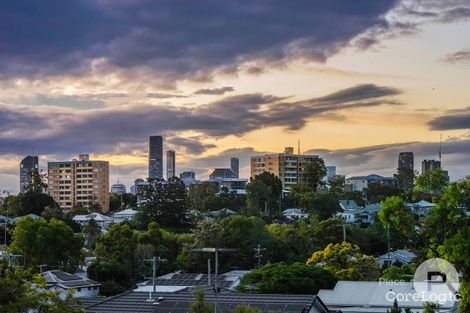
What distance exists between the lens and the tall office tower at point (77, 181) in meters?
132

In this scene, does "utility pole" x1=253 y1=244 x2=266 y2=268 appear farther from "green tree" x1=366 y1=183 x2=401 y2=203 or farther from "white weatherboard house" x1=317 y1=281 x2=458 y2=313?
"green tree" x1=366 y1=183 x2=401 y2=203

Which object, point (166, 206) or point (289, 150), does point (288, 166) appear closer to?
point (289, 150)

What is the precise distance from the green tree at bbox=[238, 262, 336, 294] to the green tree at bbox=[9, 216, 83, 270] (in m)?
15.3

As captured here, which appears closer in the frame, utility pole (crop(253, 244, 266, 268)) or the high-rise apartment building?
utility pole (crop(253, 244, 266, 268))

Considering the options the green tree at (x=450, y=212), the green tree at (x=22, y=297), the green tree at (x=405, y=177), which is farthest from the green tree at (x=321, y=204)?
the green tree at (x=22, y=297)

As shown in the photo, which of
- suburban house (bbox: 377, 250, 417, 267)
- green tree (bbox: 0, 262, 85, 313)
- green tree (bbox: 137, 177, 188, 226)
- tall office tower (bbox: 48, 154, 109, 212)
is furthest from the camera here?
tall office tower (bbox: 48, 154, 109, 212)

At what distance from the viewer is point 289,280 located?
107ft

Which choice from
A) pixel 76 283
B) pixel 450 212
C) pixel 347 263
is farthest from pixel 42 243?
pixel 450 212

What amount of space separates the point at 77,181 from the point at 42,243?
9205cm

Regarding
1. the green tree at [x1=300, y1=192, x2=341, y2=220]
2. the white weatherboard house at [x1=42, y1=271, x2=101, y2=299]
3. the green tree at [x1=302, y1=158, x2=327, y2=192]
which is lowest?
the white weatherboard house at [x1=42, y1=271, x2=101, y2=299]

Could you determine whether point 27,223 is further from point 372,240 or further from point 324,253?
point 372,240

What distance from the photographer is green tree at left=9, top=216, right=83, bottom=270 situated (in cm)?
4412

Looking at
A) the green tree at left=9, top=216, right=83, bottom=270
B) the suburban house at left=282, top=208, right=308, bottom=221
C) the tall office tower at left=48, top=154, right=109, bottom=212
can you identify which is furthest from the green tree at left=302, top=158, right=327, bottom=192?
the tall office tower at left=48, top=154, right=109, bottom=212

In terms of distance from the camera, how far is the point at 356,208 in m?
81.9
